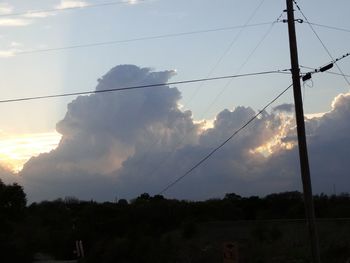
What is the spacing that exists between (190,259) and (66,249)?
44993 mm

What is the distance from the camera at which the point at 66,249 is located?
87938 millimetres

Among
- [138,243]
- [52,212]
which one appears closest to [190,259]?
[138,243]

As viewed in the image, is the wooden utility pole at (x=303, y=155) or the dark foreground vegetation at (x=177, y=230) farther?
the dark foreground vegetation at (x=177, y=230)

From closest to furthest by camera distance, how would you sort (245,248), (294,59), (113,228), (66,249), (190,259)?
(294,59) < (245,248) < (190,259) < (113,228) < (66,249)

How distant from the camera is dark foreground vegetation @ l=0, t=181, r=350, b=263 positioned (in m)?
41.5

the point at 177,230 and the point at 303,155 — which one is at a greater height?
the point at 303,155

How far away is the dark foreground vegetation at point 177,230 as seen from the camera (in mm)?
41469

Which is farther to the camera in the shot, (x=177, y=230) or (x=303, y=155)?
(x=177, y=230)

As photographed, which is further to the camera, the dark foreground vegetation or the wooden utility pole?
the dark foreground vegetation

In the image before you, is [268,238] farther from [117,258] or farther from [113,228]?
[113,228]

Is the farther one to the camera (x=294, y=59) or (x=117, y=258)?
(x=117, y=258)

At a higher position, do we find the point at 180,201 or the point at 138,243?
the point at 180,201

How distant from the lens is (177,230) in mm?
68812

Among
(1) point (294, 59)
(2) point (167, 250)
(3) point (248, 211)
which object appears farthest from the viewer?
(3) point (248, 211)
